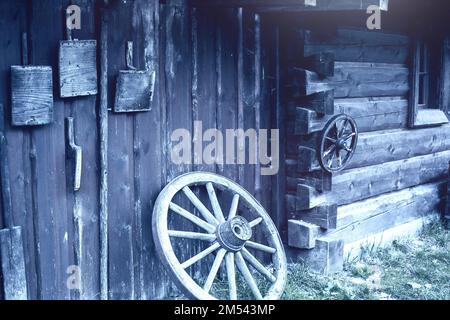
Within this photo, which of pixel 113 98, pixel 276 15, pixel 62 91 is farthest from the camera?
pixel 276 15

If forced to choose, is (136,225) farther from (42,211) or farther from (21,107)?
(21,107)

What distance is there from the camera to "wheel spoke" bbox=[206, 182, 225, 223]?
14.8 ft

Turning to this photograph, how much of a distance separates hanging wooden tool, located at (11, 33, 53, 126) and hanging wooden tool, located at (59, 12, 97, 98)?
12 centimetres

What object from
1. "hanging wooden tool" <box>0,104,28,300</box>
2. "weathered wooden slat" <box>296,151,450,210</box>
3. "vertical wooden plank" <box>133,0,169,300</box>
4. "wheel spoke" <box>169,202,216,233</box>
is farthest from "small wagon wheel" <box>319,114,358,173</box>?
"hanging wooden tool" <box>0,104,28,300</box>

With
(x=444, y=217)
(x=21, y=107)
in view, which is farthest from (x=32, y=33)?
(x=444, y=217)

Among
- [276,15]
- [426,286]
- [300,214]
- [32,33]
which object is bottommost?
[426,286]

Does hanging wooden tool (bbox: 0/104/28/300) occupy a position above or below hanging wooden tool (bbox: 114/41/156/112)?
below

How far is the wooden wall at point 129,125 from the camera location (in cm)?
346

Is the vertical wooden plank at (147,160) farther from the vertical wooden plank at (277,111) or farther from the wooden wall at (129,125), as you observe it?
the vertical wooden plank at (277,111)

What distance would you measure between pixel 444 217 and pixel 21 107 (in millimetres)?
5721

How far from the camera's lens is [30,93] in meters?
3.35

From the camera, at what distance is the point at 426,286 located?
5.19 m

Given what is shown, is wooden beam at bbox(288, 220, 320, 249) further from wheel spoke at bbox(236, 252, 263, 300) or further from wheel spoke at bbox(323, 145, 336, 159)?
wheel spoke at bbox(236, 252, 263, 300)

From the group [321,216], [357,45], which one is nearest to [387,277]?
[321,216]
